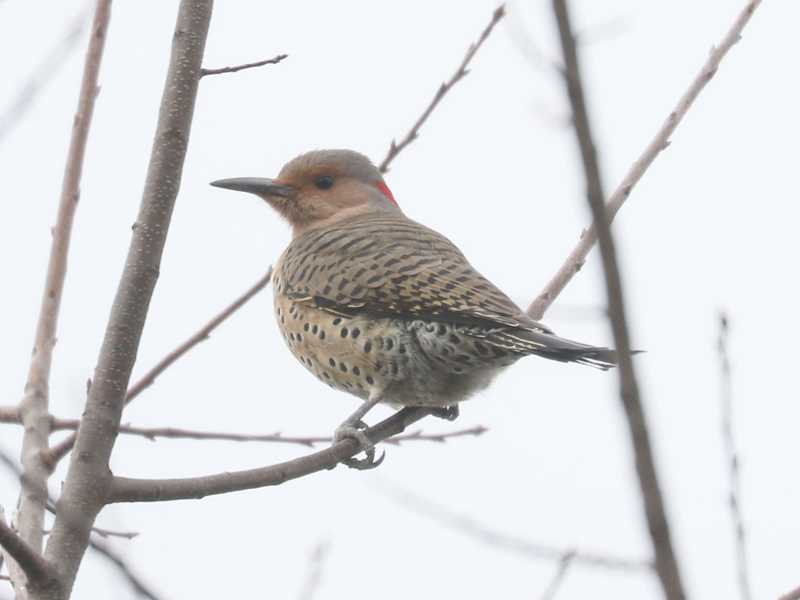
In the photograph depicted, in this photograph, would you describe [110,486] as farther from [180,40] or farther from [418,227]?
[418,227]

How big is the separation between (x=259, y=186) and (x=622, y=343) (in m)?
5.57

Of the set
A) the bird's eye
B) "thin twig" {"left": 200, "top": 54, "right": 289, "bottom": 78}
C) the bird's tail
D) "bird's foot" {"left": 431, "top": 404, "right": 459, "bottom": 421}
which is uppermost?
the bird's eye

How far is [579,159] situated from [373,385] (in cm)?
401

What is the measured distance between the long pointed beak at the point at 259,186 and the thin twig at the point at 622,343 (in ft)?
17.5

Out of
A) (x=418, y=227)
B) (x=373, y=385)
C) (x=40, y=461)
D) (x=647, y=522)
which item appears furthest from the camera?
(x=418, y=227)

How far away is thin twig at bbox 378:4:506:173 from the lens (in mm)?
4468

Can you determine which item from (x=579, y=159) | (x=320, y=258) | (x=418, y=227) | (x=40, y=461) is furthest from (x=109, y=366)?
(x=418, y=227)

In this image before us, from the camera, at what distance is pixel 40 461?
3.66 meters

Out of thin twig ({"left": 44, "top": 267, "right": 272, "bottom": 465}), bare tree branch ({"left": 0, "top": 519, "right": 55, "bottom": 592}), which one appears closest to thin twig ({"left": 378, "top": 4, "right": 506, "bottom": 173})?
thin twig ({"left": 44, "top": 267, "right": 272, "bottom": 465})

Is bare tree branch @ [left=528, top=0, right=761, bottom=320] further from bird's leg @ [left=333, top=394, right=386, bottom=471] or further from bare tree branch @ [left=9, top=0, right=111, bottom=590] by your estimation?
bare tree branch @ [left=9, top=0, right=111, bottom=590]

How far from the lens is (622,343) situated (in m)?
1.55

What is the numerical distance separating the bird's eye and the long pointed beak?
184 mm

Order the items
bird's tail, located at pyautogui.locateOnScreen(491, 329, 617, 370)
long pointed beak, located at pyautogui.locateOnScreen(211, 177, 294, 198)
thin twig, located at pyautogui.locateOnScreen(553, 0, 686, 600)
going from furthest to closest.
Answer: long pointed beak, located at pyautogui.locateOnScreen(211, 177, 294, 198) < bird's tail, located at pyautogui.locateOnScreen(491, 329, 617, 370) < thin twig, located at pyautogui.locateOnScreen(553, 0, 686, 600)

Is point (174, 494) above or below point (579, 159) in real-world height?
below
